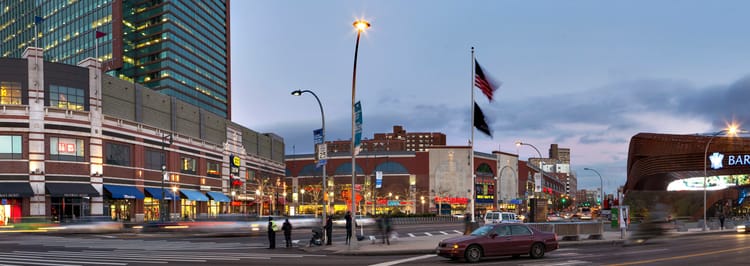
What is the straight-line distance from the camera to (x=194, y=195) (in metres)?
76.5

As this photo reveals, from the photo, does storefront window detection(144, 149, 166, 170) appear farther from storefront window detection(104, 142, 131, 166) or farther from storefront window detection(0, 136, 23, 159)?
storefront window detection(0, 136, 23, 159)

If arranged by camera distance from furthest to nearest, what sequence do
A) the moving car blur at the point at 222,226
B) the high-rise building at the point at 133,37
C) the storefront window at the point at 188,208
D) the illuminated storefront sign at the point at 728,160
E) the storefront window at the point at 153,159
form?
the high-rise building at the point at 133,37, the illuminated storefront sign at the point at 728,160, the storefront window at the point at 188,208, the storefront window at the point at 153,159, the moving car blur at the point at 222,226

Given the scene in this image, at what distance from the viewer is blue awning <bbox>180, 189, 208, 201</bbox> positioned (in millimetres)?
74625

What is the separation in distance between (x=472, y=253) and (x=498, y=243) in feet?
3.80

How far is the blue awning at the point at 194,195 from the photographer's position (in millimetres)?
74625

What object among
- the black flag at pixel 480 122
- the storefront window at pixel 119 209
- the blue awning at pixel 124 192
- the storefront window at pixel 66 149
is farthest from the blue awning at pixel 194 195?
the black flag at pixel 480 122

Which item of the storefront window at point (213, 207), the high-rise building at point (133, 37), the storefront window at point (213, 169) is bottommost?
the storefront window at point (213, 207)

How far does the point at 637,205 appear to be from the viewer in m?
99.7

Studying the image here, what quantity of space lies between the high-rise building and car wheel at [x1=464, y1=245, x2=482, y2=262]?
127099 mm

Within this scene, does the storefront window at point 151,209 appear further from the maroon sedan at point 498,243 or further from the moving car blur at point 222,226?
the maroon sedan at point 498,243

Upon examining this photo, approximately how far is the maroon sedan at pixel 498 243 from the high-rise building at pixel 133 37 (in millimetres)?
126619

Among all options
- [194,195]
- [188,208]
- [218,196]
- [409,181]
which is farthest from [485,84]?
[409,181]

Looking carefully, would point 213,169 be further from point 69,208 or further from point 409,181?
point 409,181

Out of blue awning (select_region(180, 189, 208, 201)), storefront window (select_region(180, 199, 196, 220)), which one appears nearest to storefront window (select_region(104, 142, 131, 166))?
blue awning (select_region(180, 189, 208, 201))
